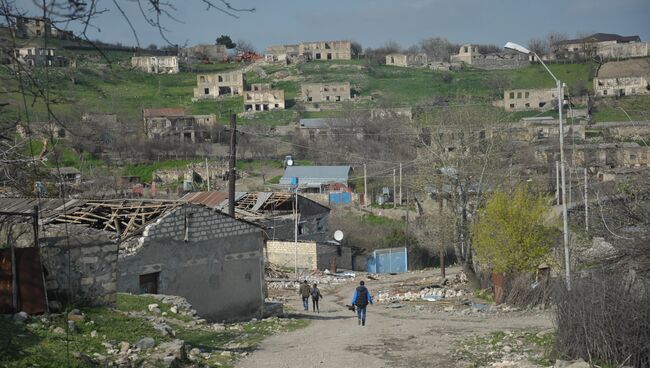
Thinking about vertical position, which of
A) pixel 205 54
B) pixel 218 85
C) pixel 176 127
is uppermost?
pixel 205 54

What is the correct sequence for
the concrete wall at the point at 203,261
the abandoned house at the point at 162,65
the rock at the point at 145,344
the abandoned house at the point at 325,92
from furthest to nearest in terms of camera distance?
the abandoned house at the point at 162,65 < the abandoned house at the point at 325,92 < the concrete wall at the point at 203,261 < the rock at the point at 145,344

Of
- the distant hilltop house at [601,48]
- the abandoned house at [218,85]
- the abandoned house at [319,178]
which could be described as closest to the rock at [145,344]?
the abandoned house at [319,178]

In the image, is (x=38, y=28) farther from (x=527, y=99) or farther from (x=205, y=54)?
(x=205, y=54)

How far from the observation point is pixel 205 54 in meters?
151

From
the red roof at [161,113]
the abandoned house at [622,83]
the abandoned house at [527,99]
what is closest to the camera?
the red roof at [161,113]

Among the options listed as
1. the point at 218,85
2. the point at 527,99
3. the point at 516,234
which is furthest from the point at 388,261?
the point at 218,85

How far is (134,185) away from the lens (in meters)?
61.9

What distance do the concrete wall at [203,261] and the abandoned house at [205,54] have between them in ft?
400

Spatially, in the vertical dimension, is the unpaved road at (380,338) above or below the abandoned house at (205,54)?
below

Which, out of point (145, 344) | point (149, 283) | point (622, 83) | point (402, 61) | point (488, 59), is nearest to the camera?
point (145, 344)

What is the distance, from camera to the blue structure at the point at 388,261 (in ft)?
146

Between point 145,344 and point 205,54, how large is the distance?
469ft

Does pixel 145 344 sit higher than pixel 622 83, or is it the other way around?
pixel 622 83

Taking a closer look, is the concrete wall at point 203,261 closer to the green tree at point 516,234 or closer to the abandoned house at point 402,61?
the green tree at point 516,234
